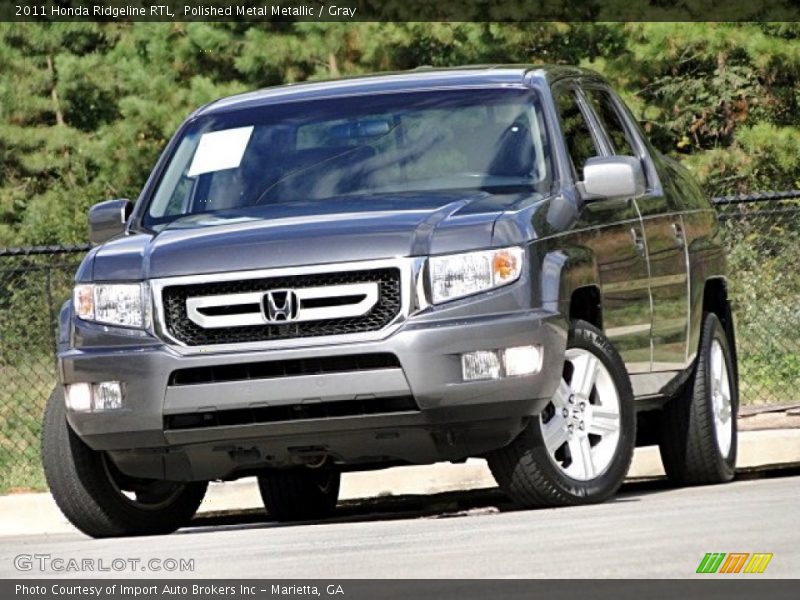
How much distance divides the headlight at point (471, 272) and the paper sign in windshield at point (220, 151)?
172 cm

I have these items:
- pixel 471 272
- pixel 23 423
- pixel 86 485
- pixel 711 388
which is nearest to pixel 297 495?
pixel 86 485

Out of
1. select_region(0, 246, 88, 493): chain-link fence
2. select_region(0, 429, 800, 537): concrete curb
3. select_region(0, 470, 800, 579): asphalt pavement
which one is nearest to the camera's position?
select_region(0, 470, 800, 579): asphalt pavement

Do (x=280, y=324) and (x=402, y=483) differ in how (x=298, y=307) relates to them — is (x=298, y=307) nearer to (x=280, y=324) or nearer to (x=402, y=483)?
(x=280, y=324)

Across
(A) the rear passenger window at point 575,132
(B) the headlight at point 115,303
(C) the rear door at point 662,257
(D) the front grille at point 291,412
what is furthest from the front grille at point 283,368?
(C) the rear door at point 662,257

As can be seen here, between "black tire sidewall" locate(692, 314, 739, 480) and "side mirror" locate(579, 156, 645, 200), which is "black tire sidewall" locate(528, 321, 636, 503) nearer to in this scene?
"side mirror" locate(579, 156, 645, 200)

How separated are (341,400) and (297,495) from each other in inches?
108

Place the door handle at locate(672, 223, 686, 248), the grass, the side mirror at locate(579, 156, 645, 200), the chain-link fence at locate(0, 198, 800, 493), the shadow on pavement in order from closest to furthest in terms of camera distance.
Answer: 1. the side mirror at locate(579, 156, 645, 200)
2. the door handle at locate(672, 223, 686, 248)
3. the shadow on pavement
4. the grass
5. the chain-link fence at locate(0, 198, 800, 493)

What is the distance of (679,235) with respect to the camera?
409 inches

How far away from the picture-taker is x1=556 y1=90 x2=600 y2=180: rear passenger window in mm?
9617

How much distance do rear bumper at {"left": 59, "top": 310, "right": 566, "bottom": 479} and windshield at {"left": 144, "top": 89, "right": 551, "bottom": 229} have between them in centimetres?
93

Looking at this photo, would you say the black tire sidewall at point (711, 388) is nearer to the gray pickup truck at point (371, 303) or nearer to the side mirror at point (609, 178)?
the gray pickup truck at point (371, 303)

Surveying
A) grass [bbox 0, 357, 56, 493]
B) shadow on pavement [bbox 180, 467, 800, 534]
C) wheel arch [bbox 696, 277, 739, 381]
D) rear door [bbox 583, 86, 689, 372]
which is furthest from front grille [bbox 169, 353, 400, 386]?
grass [bbox 0, 357, 56, 493]

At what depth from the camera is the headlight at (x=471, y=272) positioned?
8.24 meters
